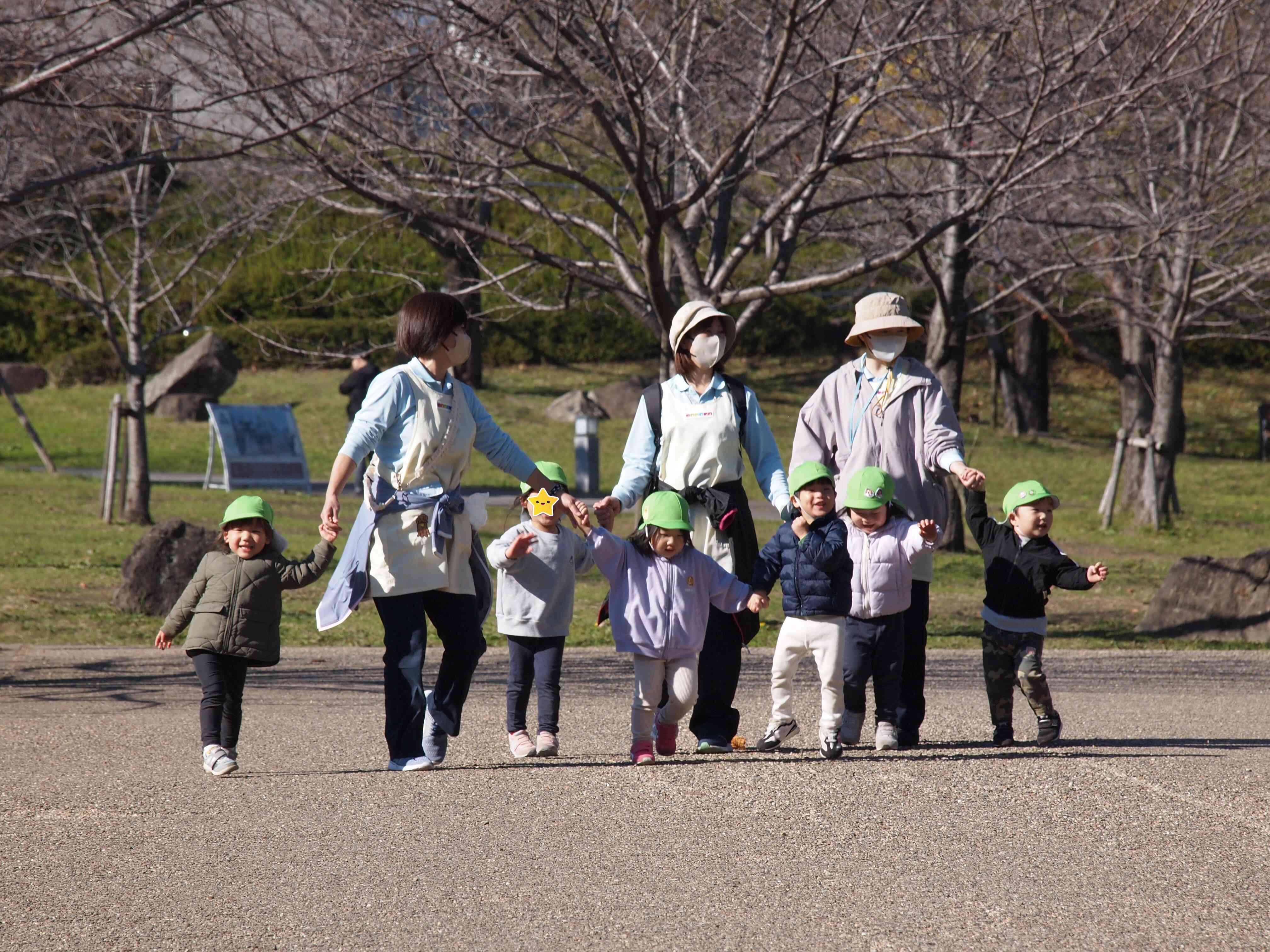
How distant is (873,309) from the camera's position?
569 centimetres

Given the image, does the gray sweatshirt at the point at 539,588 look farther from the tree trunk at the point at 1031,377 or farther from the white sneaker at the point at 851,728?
the tree trunk at the point at 1031,377

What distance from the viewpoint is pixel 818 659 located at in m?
5.35

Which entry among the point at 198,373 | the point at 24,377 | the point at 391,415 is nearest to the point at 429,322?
the point at 391,415

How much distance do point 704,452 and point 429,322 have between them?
116 centimetres

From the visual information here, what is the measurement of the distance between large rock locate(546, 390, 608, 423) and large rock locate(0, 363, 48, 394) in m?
9.94

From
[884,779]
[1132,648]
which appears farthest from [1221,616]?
[884,779]

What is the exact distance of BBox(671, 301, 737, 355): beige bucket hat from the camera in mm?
5492

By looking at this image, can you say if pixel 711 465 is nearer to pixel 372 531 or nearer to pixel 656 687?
pixel 656 687

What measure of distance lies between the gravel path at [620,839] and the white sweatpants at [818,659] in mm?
178

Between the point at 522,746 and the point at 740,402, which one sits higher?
the point at 740,402

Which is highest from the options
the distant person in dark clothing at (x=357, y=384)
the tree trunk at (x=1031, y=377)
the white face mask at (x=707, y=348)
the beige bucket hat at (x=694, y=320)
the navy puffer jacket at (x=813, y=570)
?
the tree trunk at (x=1031, y=377)

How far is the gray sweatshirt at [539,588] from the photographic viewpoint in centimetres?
550

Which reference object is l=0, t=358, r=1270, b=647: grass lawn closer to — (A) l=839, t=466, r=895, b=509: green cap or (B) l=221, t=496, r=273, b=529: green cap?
(B) l=221, t=496, r=273, b=529: green cap

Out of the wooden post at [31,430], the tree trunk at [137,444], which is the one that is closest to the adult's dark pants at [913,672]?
the tree trunk at [137,444]
